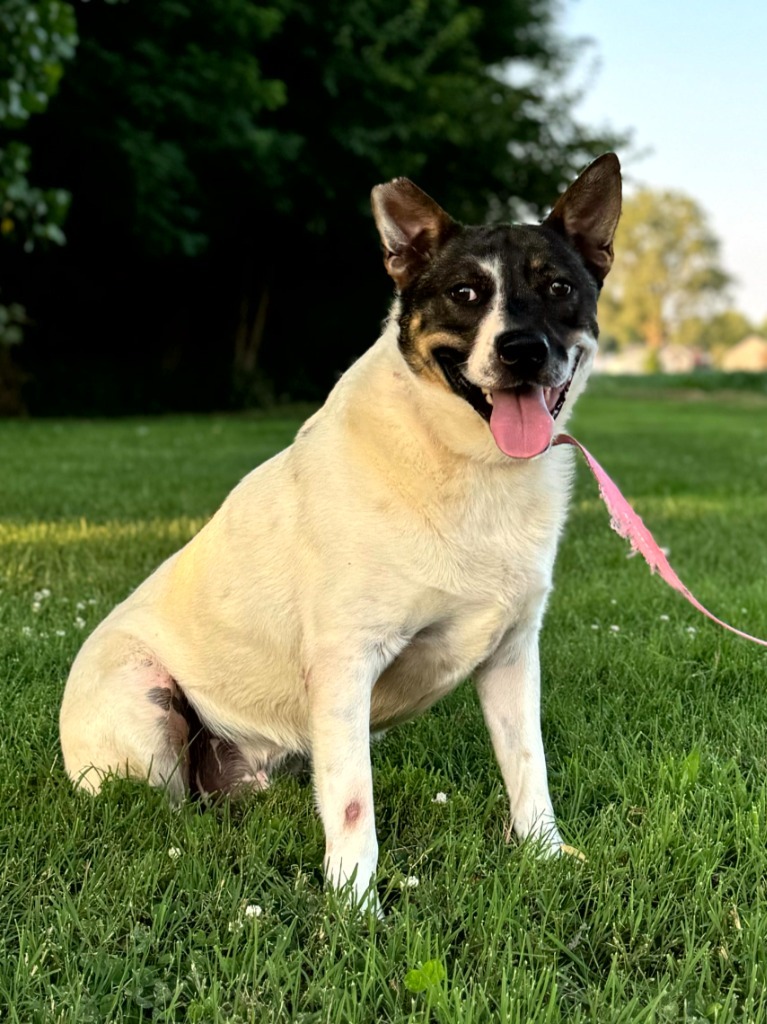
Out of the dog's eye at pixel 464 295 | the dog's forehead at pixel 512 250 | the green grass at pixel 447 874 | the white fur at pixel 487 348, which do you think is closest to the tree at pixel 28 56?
the green grass at pixel 447 874

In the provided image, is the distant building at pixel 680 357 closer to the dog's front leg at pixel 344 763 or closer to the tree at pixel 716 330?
the tree at pixel 716 330

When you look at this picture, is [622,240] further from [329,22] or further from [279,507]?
[279,507]

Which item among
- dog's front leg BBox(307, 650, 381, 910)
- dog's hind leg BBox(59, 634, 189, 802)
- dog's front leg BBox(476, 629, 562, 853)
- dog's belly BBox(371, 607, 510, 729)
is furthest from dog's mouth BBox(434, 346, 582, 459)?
dog's hind leg BBox(59, 634, 189, 802)

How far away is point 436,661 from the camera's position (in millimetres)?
2678

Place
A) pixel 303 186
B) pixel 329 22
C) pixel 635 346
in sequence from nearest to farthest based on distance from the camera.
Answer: pixel 329 22 → pixel 303 186 → pixel 635 346

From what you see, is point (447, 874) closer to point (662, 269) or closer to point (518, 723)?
point (518, 723)

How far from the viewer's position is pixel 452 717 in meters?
3.54

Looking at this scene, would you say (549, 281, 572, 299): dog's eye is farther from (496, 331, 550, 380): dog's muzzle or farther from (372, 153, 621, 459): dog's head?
(496, 331, 550, 380): dog's muzzle

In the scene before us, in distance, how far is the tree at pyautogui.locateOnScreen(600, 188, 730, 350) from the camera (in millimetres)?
106500

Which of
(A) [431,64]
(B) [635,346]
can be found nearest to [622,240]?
(B) [635,346]

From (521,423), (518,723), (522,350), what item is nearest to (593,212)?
(522,350)

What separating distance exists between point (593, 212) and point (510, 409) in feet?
2.58

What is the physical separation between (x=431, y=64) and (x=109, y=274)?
8.78 meters

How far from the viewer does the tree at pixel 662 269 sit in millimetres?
106500
